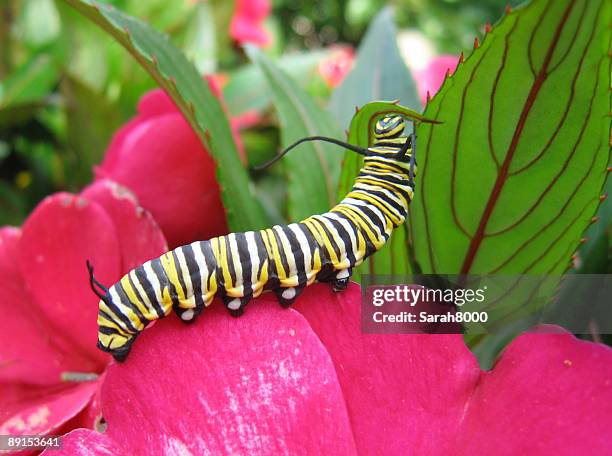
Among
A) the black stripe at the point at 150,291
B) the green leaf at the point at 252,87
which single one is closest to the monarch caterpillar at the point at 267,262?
the black stripe at the point at 150,291

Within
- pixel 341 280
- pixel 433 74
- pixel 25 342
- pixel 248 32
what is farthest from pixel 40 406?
pixel 248 32

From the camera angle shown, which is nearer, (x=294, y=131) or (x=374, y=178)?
(x=374, y=178)

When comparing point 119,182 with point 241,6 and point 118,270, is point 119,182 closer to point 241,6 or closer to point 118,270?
point 118,270

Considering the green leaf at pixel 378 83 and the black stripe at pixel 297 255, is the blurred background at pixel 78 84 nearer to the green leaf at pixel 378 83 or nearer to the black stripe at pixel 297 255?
the green leaf at pixel 378 83

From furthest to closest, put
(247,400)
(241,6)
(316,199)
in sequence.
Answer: (241,6) < (316,199) < (247,400)

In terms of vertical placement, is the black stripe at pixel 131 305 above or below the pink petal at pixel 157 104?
below

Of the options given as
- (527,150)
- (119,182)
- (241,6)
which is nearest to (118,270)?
(119,182)
